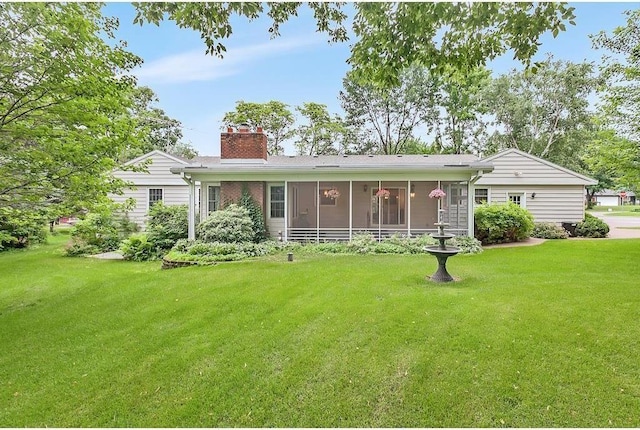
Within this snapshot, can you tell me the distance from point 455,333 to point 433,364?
30.5 inches

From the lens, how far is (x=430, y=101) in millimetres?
30500

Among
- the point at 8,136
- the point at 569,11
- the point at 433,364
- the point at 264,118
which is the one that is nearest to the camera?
the point at 569,11

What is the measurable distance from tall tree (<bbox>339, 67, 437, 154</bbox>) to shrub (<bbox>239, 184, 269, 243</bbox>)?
21.6 meters

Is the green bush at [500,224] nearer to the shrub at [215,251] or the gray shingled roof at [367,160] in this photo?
the gray shingled roof at [367,160]

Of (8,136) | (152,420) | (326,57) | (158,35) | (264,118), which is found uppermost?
(264,118)

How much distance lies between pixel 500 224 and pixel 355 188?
19.3 feet

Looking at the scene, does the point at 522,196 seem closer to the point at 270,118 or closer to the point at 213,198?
the point at 213,198

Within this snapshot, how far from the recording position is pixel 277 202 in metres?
13.3

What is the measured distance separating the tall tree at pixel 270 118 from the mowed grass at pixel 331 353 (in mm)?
24248

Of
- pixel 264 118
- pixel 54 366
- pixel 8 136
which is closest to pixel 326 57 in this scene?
pixel 8 136

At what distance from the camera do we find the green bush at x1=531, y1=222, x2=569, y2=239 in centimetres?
1438

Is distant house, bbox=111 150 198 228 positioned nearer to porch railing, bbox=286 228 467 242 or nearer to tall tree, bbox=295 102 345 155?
porch railing, bbox=286 228 467 242

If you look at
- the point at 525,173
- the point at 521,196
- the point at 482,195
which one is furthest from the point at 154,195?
the point at 525,173

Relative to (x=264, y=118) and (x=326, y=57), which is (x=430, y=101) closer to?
(x=264, y=118)
